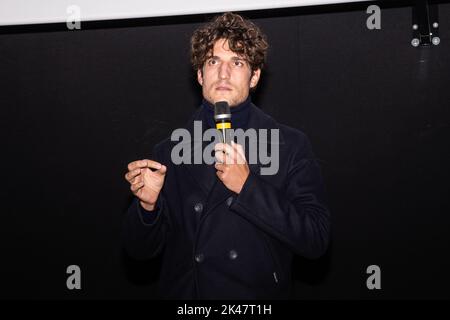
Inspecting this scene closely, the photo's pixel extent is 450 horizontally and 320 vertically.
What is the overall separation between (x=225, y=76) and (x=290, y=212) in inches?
19.4

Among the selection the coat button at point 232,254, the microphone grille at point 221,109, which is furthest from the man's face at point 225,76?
the coat button at point 232,254

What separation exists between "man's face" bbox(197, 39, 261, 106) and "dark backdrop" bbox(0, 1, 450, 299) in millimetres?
984

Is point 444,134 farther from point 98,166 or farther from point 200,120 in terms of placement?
point 98,166

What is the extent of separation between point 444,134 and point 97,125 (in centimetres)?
189

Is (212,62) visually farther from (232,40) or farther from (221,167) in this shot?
(221,167)

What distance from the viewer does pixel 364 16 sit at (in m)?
2.42

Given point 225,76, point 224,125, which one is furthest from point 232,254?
point 225,76

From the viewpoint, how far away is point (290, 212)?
4.44 ft

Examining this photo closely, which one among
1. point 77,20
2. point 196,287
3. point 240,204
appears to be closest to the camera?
point 240,204

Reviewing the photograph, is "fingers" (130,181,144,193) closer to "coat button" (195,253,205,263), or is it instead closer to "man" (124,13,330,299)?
"man" (124,13,330,299)

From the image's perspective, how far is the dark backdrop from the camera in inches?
95.1

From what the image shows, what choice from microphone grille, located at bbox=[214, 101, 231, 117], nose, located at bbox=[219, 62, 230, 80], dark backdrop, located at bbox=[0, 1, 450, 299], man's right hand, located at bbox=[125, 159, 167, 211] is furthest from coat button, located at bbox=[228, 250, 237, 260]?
dark backdrop, located at bbox=[0, 1, 450, 299]

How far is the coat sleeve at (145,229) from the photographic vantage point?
1.46 metres

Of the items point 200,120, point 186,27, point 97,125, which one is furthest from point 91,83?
point 200,120
